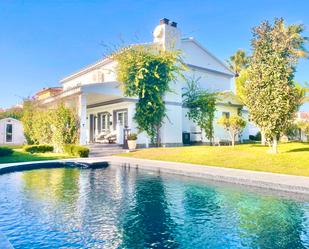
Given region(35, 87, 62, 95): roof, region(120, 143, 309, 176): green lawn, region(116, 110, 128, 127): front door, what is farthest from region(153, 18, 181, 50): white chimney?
region(35, 87, 62, 95): roof

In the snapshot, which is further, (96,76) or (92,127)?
(96,76)

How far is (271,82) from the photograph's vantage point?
51.1 ft

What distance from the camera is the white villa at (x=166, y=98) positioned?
22875 mm

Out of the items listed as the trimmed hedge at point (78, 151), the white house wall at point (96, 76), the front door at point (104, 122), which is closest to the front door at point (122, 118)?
the front door at point (104, 122)

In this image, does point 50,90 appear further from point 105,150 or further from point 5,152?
point 5,152

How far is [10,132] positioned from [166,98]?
22609 mm

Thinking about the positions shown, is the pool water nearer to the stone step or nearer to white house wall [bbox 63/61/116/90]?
the stone step

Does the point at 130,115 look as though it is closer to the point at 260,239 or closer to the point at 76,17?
the point at 76,17

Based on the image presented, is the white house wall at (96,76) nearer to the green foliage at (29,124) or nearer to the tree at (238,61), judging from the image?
the green foliage at (29,124)

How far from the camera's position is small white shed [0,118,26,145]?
3600 cm

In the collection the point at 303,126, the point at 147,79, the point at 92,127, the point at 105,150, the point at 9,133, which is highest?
the point at 147,79

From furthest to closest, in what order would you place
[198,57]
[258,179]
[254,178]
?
[198,57], [254,178], [258,179]

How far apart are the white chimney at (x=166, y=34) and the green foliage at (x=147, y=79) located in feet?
3.48

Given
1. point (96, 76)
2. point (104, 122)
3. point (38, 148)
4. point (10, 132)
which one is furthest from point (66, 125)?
point (10, 132)
